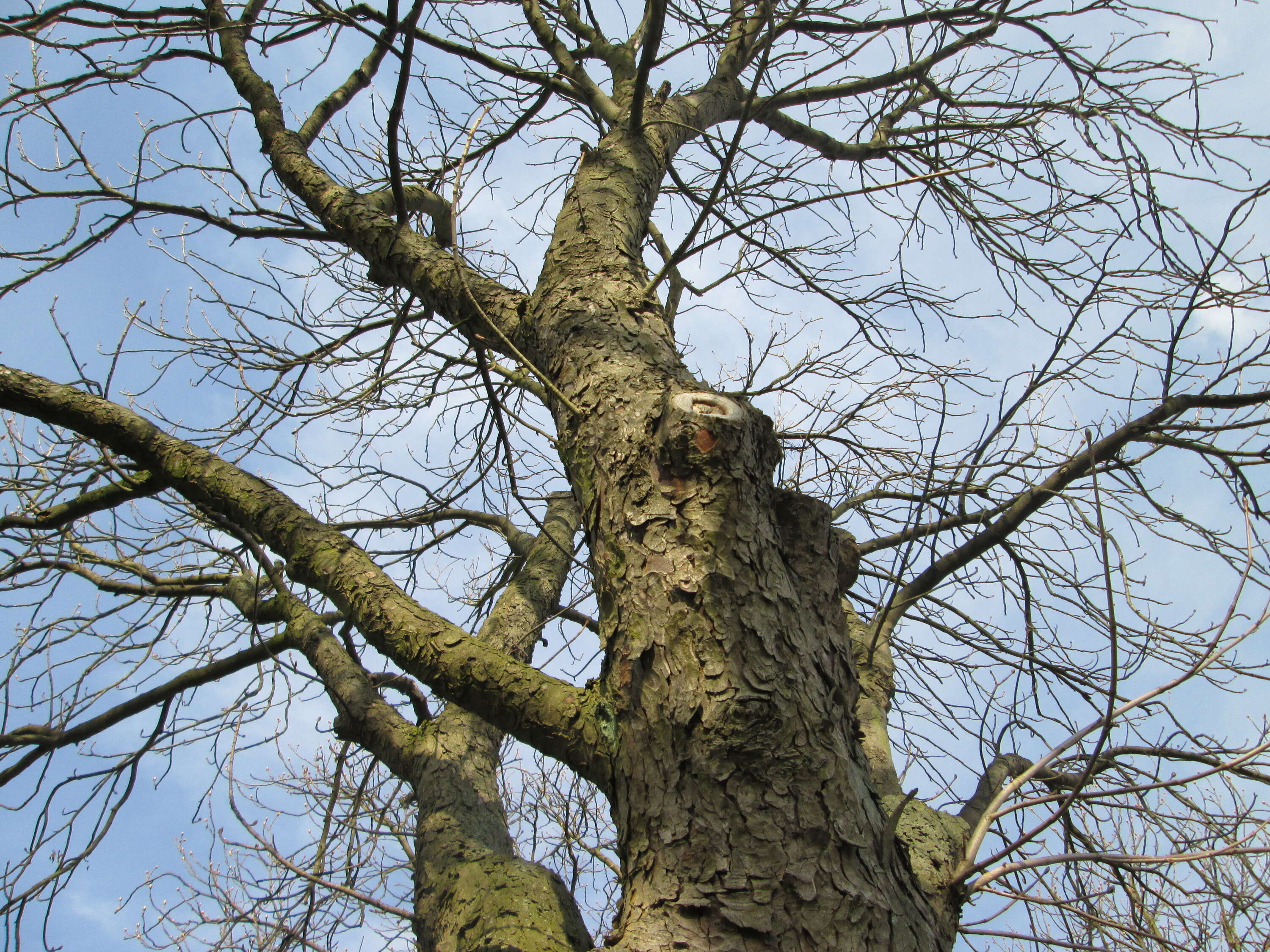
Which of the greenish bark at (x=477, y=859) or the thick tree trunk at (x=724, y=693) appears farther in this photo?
the greenish bark at (x=477, y=859)

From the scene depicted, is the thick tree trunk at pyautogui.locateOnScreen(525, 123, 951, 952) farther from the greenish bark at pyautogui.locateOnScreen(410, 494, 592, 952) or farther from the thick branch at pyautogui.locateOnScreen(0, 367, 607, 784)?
the greenish bark at pyautogui.locateOnScreen(410, 494, 592, 952)

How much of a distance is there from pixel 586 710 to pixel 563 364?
2.67 feet

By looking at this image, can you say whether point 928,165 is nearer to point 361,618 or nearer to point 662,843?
point 361,618

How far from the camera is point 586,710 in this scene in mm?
1446

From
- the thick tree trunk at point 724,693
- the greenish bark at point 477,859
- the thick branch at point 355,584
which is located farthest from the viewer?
the greenish bark at point 477,859

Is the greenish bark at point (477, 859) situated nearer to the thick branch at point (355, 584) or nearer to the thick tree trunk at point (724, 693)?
the thick branch at point (355, 584)

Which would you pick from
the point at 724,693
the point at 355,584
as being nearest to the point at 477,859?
the point at 355,584

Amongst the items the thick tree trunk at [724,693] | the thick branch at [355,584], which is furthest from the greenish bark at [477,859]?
the thick tree trunk at [724,693]

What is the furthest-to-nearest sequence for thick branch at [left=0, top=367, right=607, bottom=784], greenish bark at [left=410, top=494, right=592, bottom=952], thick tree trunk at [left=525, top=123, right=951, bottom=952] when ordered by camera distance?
greenish bark at [left=410, top=494, right=592, bottom=952]
thick branch at [left=0, top=367, right=607, bottom=784]
thick tree trunk at [left=525, top=123, right=951, bottom=952]

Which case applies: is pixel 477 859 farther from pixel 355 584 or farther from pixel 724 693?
pixel 724 693

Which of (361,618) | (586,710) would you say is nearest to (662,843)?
(586,710)

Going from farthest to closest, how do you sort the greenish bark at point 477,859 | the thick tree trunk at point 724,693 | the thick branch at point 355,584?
the greenish bark at point 477,859
the thick branch at point 355,584
the thick tree trunk at point 724,693

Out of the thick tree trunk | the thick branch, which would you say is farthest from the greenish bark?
the thick tree trunk

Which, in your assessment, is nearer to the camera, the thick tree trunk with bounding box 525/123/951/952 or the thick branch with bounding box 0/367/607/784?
the thick tree trunk with bounding box 525/123/951/952
